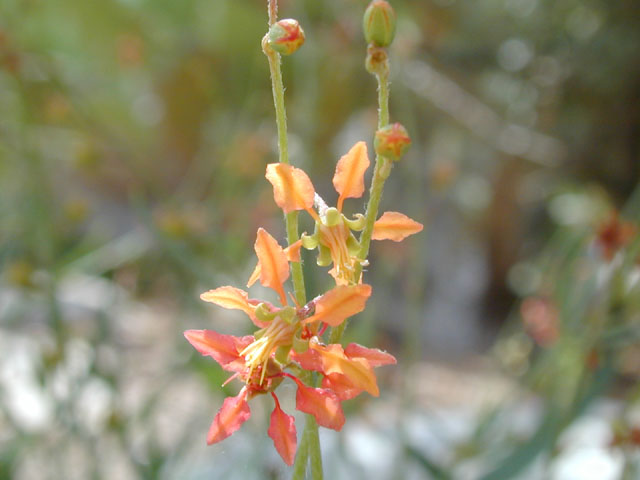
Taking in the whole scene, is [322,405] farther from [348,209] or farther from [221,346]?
[348,209]

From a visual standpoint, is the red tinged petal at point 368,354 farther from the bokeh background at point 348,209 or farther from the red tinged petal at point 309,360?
the bokeh background at point 348,209

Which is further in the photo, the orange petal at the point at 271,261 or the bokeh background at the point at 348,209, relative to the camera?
the bokeh background at the point at 348,209

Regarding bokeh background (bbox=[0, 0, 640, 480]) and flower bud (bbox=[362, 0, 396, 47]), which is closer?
flower bud (bbox=[362, 0, 396, 47])

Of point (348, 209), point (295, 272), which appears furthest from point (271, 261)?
point (348, 209)

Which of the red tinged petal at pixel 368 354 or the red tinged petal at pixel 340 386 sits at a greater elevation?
the red tinged petal at pixel 368 354

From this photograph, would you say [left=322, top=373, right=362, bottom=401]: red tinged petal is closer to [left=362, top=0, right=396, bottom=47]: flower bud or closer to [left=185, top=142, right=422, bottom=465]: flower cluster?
[left=185, top=142, right=422, bottom=465]: flower cluster

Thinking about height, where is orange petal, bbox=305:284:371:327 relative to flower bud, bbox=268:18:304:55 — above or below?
below

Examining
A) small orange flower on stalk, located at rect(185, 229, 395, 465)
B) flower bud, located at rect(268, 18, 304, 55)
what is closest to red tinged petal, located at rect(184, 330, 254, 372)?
small orange flower on stalk, located at rect(185, 229, 395, 465)

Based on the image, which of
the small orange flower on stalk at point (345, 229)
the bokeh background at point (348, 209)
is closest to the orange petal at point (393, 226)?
the small orange flower on stalk at point (345, 229)
